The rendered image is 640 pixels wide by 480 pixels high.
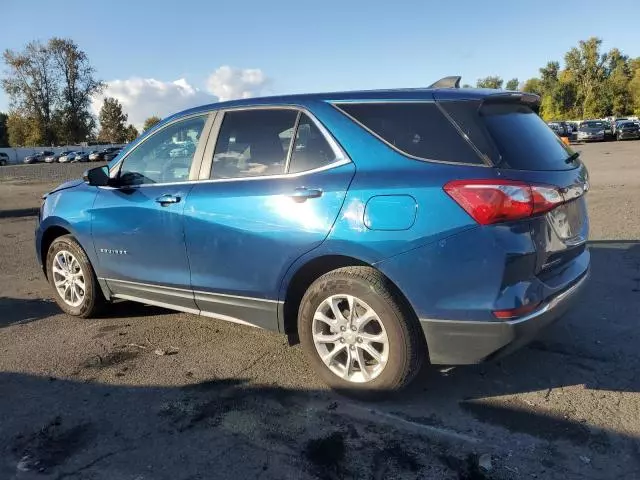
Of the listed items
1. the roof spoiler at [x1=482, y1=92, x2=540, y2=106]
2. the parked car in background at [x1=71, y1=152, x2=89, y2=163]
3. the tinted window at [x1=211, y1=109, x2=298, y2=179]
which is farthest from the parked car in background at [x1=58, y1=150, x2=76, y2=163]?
the roof spoiler at [x1=482, y1=92, x2=540, y2=106]

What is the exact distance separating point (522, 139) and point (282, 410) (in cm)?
219

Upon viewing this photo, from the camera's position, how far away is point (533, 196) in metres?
3.00

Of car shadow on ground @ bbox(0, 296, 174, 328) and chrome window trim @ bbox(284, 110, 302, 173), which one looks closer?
chrome window trim @ bbox(284, 110, 302, 173)

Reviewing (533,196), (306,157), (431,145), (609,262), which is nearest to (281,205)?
(306,157)

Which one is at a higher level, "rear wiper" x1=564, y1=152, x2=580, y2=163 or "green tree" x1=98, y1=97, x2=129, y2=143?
"green tree" x1=98, y1=97, x2=129, y2=143

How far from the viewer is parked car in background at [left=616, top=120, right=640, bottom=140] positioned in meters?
43.9

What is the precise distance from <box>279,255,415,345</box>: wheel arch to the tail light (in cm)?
63

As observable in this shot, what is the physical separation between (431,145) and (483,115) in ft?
1.14

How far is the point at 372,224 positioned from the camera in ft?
10.4

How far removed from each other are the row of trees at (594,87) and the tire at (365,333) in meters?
79.0

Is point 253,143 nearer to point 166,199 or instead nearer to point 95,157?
point 166,199

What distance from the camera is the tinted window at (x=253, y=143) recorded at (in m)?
3.75

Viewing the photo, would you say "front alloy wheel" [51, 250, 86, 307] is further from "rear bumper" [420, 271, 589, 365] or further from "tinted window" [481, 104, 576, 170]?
"tinted window" [481, 104, 576, 170]

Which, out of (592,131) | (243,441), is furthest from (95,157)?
(243,441)
